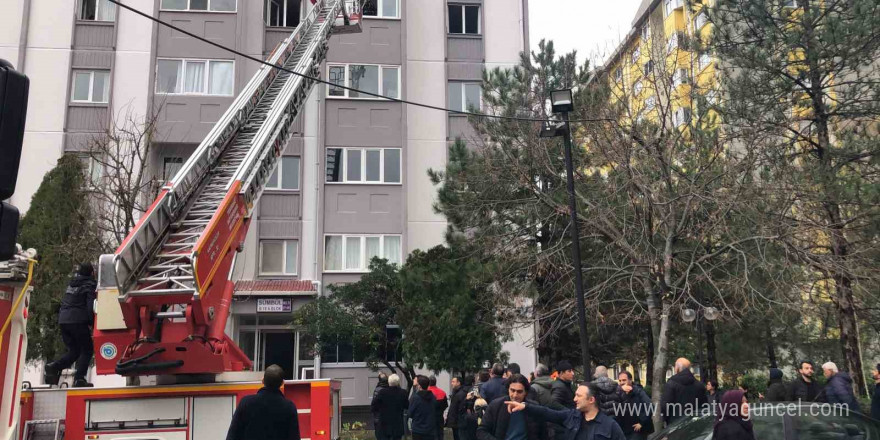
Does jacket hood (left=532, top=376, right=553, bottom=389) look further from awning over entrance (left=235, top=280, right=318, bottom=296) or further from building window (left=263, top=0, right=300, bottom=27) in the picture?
building window (left=263, top=0, right=300, bottom=27)

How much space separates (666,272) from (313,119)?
16.4 metres

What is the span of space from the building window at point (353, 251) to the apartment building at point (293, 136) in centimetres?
4

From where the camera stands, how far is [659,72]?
14266 mm

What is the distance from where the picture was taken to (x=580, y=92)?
16.2 m

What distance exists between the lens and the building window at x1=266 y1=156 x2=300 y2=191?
25500 mm

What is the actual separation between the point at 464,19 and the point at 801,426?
925 inches

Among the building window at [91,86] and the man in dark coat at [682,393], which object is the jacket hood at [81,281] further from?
the building window at [91,86]

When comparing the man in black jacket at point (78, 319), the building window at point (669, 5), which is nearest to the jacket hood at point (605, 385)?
the man in black jacket at point (78, 319)

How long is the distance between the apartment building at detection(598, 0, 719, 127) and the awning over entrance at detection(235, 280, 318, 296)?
12270mm

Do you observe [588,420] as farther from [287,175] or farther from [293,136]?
[293,136]

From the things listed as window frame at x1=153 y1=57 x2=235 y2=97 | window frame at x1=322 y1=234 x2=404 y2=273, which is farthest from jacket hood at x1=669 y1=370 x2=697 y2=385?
window frame at x1=153 y1=57 x2=235 y2=97

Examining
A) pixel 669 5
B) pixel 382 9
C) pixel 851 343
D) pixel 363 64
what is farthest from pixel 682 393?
pixel 669 5

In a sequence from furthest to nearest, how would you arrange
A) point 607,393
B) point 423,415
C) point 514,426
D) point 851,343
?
point 851,343, point 423,415, point 607,393, point 514,426

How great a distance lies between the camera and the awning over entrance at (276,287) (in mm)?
23531
